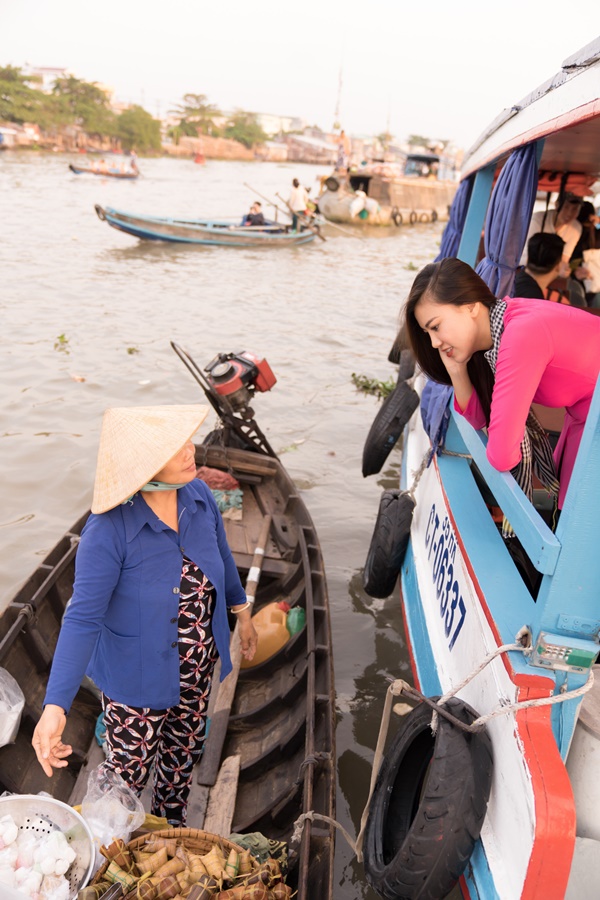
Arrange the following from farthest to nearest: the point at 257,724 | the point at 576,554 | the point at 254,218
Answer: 1. the point at 254,218
2. the point at 257,724
3. the point at 576,554

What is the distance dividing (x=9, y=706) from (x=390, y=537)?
2.16 metres

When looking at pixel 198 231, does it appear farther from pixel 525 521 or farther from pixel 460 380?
pixel 525 521

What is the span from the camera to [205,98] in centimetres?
8600

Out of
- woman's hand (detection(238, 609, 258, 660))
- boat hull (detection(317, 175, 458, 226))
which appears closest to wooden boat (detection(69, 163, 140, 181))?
boat hull (detection(317, 175, 458, 226))

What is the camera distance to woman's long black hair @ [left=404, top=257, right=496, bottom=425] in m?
2.23

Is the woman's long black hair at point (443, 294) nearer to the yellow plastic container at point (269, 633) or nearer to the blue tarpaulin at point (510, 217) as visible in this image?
the blue tarpaulin at point (510, 217)

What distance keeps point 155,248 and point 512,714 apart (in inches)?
720

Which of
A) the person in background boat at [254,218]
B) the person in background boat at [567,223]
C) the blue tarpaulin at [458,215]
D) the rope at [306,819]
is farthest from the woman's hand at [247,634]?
the person in background boat at [254,218]

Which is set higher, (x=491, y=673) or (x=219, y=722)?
(x=491, y=673)

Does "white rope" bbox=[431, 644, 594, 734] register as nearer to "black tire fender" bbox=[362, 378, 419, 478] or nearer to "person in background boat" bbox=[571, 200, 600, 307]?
"black tire fender" bbox=[362, 378, 419, 478]

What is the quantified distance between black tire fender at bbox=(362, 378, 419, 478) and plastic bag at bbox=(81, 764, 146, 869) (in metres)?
3.96

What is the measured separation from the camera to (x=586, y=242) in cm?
696

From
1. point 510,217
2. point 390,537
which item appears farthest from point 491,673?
point 510,217

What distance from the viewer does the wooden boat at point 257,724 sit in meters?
2.65
